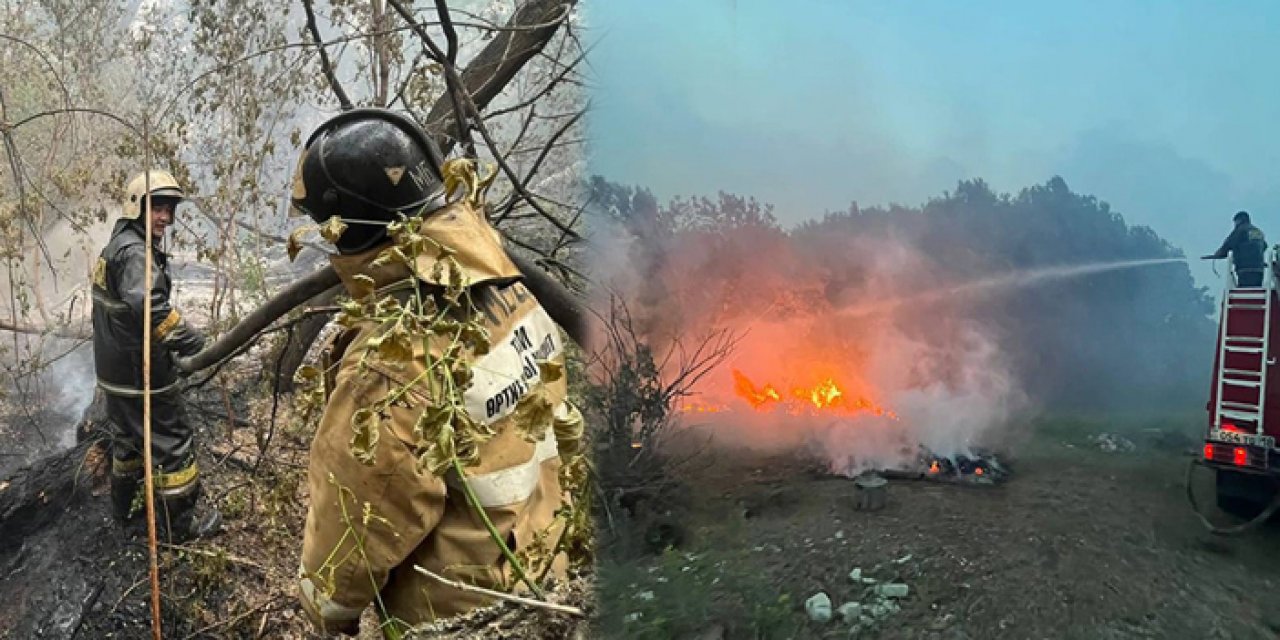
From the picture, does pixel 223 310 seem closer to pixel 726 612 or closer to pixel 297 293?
pixel 297 293

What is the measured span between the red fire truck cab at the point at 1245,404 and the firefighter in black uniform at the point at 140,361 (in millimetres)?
4207

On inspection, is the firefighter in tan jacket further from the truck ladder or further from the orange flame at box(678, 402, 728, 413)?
the truck ladder

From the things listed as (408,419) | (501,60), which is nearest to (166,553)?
(501,60)

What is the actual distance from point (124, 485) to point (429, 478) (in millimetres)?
4096

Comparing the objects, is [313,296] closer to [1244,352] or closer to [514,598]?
[514,598]

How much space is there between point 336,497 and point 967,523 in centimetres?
127

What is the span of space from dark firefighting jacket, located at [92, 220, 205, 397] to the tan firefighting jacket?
9.43 ft

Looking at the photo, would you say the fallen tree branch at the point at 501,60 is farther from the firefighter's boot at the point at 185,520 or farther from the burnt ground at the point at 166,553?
the firefighter's boot at the point at 185,520

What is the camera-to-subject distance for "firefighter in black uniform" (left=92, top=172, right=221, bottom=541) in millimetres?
4184

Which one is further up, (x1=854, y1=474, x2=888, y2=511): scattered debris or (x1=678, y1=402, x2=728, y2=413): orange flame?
(x1=678, y1=402, x2=728, y2=413): orange flame

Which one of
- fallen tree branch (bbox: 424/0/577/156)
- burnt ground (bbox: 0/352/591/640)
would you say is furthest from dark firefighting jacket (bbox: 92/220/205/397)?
fallen tree branch (bbox: 424/0/577/156)

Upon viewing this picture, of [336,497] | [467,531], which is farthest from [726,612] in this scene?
[336,497]

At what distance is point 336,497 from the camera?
62.0 inches

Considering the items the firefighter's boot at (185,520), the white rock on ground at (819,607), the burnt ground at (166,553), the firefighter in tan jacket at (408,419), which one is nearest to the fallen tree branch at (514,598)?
the firefighter in tan jacket at (408,419)
